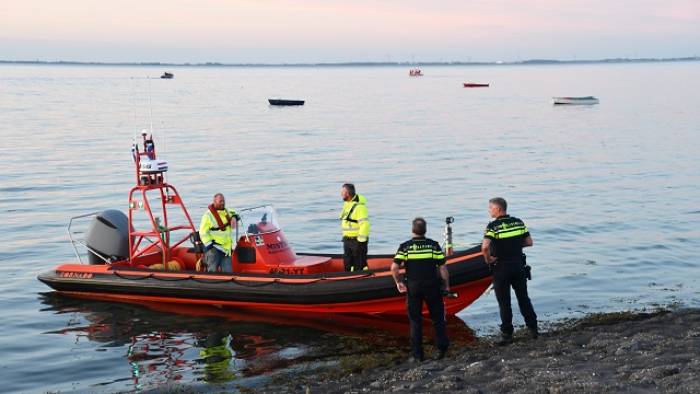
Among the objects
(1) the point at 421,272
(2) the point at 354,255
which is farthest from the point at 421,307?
(2) the point at 354,255

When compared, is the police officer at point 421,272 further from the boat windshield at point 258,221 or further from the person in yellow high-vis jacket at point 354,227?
the boat windshield at point 258,221

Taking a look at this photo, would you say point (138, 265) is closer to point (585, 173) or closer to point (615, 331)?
point (615, 331)

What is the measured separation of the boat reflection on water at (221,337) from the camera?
400 inches

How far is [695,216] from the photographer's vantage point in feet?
69.0

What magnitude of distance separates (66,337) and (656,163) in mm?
26151

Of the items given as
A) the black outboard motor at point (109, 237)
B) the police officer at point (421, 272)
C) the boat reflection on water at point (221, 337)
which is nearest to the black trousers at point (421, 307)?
the police officer at point (421, 272)

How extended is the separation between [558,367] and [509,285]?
1.59m

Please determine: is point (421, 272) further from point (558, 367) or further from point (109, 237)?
point (109, 237)

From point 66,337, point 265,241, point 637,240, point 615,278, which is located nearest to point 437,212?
point 637,240

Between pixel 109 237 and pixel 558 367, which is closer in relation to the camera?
pixel 558 367

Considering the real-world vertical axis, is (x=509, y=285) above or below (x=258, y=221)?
below

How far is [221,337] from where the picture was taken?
1168cm

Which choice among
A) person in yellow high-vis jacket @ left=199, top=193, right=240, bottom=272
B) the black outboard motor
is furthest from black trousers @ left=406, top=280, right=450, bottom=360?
the black outboard motor

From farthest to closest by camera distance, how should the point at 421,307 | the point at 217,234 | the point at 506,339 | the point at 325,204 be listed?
the point at 325,204, the point at 217,234, the point at 506,339, the point at 421,307
